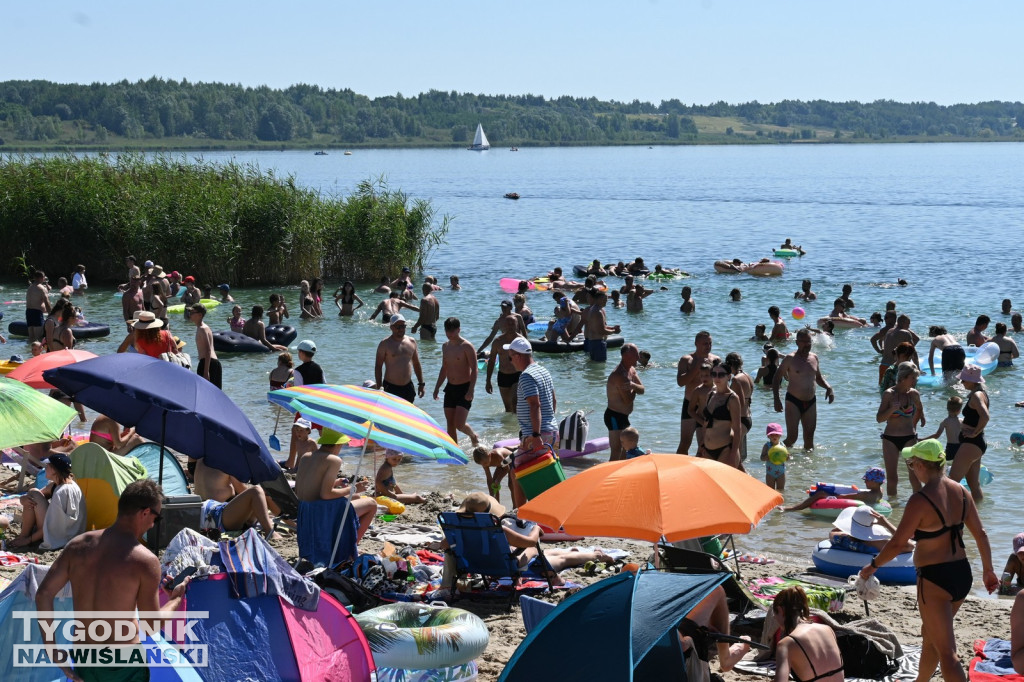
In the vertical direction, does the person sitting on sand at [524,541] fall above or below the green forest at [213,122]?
below

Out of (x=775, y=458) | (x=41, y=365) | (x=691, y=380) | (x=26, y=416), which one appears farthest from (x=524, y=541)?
(x=41, y=365)

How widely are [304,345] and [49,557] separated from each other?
4.40 metres

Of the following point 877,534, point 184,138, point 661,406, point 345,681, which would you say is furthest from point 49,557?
point 184,138

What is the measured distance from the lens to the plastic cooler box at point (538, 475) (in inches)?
352

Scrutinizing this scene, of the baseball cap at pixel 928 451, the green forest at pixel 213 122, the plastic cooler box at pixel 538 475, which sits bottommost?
the plastic cooler box at pixel 538 475

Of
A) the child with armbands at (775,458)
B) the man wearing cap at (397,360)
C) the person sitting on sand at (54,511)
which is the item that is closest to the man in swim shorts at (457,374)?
the man wearing cap at (397,360)

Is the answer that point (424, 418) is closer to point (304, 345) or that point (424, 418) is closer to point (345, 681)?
point (345, 681)

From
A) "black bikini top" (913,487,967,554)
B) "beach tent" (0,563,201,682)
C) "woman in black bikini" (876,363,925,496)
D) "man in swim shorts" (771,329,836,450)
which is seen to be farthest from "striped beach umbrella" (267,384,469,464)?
"man in swim shorts" (771,329,836,450)

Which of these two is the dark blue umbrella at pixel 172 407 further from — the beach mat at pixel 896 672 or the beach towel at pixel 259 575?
the beach mat at pixel 896 672

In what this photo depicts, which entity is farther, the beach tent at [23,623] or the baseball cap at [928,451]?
the baseball cap at [928,451]

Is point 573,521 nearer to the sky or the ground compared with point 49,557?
nearer to the sky

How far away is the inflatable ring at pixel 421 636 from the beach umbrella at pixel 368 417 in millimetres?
1331

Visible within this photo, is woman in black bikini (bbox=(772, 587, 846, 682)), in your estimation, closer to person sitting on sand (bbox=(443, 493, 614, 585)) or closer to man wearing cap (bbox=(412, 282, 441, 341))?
person sitting on sand (bbox=(443, 493, 614, 585))

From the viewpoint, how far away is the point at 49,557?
8008 mm
